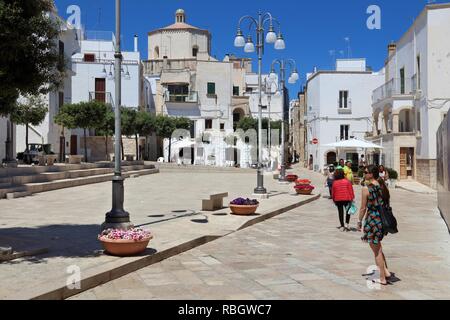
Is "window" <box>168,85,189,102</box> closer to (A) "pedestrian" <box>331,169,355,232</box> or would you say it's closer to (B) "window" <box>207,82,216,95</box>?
(B) "window" <box>207,82,216,95</box>

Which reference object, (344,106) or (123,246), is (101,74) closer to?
(344,106)

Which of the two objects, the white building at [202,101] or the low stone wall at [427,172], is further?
the white building at [202,101]

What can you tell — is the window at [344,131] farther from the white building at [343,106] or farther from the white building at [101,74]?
the white building at [101,74]

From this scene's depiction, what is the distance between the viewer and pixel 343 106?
4762cm

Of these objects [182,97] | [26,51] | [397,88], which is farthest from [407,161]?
[182,97]

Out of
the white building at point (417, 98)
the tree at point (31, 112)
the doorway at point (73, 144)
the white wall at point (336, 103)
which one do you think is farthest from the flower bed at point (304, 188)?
the doorway at point (73, 144)

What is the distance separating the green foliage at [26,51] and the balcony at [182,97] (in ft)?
153

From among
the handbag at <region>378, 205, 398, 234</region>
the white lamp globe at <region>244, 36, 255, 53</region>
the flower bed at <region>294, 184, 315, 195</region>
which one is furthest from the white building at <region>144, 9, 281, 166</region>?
the handbag at <region>378, 205, 398, 234</region>

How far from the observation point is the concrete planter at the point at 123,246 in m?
7.56

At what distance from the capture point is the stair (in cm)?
1904

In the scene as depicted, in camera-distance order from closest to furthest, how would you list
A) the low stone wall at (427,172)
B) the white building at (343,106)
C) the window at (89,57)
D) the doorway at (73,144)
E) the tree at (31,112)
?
the tree at (31,112) < the low stone wall at (427,172) < the doorway at (73,144) < the white building at (343,106) < the window at (89,57)

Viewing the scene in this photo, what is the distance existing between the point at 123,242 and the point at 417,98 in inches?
1083
